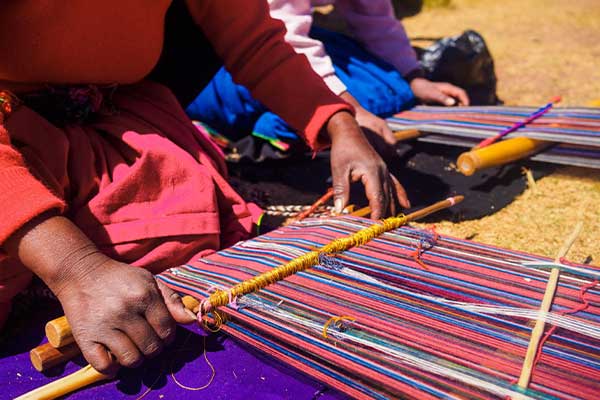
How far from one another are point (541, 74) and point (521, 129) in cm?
183

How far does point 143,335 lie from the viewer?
1187 millimetres

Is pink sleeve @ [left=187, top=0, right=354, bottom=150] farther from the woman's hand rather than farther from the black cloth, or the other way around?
the woman's hand

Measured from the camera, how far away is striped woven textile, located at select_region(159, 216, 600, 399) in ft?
3.43

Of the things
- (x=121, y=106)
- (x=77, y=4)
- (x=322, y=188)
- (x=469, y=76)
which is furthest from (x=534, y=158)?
(x=77, y=4)

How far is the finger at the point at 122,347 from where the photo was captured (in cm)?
117

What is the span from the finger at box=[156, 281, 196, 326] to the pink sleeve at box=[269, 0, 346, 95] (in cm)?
161

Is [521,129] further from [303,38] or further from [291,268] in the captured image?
[291,268]

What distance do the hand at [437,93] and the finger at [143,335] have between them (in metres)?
2.36

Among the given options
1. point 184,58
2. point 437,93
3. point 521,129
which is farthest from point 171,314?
point 437,93

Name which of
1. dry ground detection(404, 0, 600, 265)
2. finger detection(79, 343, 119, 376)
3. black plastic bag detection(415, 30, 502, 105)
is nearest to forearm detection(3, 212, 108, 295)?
finger detection(79, 343, 119, 376)

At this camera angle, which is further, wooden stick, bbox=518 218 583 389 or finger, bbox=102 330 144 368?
finger, bbox=102 330 144 368

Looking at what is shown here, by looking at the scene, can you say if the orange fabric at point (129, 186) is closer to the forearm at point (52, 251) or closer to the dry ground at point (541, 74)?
the forearm at point (52, 251)

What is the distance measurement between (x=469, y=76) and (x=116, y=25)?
8.50ft

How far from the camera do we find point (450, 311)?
4.08 ft
